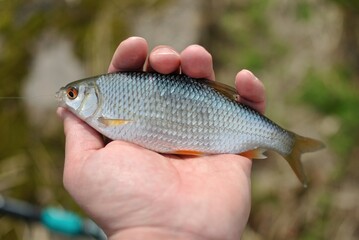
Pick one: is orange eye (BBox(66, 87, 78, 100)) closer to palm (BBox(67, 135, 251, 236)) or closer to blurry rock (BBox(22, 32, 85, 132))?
palm (BBox(67, 135, 251, 236))

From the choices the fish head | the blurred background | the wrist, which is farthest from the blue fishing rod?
the wrist

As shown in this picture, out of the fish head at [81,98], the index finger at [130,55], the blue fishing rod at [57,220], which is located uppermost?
the index finger at [130,55]

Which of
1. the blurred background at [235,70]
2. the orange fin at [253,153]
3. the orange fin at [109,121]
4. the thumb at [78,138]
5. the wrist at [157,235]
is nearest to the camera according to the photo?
the wrist at [157,235]

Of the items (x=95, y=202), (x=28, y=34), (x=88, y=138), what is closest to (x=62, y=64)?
(x=28, y=34)

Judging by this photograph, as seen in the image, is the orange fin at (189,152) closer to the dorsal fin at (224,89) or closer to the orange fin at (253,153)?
the orange fin at (253,153)

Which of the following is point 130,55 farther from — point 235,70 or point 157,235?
point 235,70

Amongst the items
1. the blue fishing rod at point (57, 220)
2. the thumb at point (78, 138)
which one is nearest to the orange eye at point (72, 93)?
the thumb at point (78, 138)
